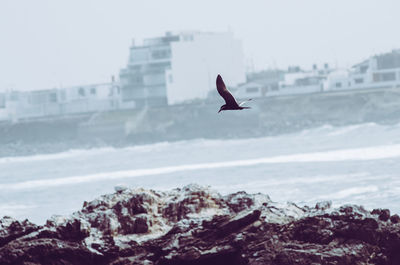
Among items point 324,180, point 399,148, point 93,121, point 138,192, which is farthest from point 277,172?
point 93,121

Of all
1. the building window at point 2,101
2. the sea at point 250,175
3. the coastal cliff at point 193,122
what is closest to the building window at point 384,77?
the coastal cliff at point 193,122

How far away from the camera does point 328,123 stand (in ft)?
236

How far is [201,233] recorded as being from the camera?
12.0 metres

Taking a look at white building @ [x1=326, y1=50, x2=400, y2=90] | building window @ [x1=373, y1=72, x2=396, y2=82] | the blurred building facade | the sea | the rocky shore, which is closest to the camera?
the rocky shore

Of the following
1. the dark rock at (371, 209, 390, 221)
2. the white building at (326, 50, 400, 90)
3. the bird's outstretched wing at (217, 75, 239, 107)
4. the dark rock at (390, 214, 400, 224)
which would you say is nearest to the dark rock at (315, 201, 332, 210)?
the dark rock at (371, 209, 390, 221)

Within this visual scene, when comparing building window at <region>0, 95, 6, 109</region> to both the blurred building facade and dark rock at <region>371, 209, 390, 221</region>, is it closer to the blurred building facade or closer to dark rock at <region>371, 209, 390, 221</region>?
the blurred building facade

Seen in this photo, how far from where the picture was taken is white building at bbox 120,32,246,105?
82.4 m

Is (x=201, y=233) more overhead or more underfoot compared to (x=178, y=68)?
more underfoot

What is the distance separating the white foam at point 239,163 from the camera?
3862cm

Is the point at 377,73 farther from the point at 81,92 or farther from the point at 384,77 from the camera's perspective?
the point at 81,92

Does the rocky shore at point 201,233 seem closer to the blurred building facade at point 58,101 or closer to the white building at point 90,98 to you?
the white building at point 90,98

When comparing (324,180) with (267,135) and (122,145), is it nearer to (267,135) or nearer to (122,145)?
(267,135)

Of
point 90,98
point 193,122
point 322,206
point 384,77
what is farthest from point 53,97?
point 322,206

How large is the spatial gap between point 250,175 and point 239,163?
788 centimetres
